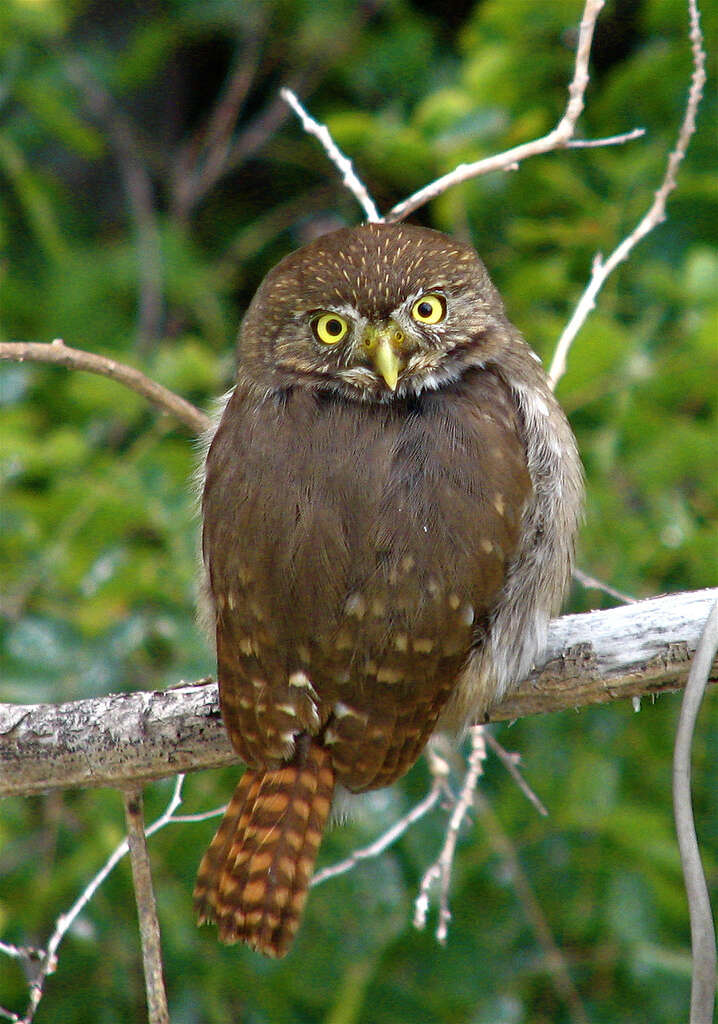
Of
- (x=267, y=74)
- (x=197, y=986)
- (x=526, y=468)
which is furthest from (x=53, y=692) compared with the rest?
(x=267, y=74)

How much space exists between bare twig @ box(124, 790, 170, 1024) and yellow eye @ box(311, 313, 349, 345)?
98 cm

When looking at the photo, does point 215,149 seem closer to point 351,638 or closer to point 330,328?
point 330,328

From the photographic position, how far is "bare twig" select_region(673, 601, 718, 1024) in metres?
1.75

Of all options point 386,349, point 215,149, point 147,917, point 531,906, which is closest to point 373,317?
point 386,349

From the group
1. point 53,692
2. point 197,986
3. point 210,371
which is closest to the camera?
point 53,692

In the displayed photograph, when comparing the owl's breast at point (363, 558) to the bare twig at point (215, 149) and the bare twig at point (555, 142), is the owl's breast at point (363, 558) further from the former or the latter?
the bare twig at point (215, 149)

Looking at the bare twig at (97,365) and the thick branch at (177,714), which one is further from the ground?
the bare twig at (97,365)

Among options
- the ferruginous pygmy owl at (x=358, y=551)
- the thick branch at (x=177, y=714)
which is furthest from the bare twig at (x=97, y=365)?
the thick branch at (x=177, y=714)

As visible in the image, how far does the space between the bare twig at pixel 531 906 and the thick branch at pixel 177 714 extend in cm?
86

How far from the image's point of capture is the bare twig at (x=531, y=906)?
3.22 meters

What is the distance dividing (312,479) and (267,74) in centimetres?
336

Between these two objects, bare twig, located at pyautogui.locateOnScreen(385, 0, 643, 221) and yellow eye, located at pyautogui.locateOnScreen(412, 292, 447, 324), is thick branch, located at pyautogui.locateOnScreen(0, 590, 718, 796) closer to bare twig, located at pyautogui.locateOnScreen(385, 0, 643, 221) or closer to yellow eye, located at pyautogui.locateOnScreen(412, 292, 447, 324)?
yellow eye, located at pyautogui.locateOnScreen(412, 292, 447, 324)

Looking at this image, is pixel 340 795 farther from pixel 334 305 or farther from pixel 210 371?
pixel 210 371

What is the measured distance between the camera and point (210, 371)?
3699mm
